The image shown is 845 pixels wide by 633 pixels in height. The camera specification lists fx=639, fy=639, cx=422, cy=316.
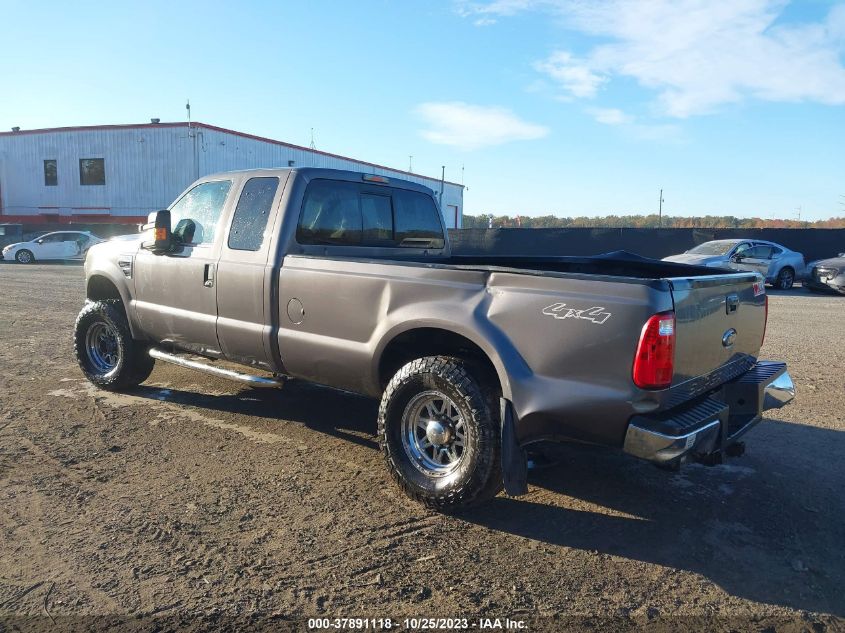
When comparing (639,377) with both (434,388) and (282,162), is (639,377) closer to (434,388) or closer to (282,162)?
(434,388)

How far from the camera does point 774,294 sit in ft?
56.0

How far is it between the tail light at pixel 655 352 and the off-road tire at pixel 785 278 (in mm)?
17684

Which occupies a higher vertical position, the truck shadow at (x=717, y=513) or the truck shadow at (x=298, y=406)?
the truck shadow at (x=298, y=406)

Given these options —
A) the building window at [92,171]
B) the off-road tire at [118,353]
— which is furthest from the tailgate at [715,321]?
the building window at [92,171]

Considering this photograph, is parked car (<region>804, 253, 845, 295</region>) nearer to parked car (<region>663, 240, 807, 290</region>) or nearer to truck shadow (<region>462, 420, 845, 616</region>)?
parked car (<region>663, 240, 807, 290</region>)

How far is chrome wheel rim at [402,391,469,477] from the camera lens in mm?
3688

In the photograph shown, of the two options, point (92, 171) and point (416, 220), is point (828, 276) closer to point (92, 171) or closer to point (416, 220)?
point (416, 220)

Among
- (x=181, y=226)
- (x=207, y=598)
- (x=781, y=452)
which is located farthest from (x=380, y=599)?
(x=181, y=226)

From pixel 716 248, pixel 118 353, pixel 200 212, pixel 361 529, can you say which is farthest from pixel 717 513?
pixel 716 248

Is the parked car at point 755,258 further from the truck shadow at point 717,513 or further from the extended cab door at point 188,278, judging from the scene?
the extended cab door at point 188,278

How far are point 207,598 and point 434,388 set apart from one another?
1.56 meters

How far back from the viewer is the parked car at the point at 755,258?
17.0 m

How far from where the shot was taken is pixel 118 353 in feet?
19.7

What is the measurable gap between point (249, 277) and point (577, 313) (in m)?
2.55
